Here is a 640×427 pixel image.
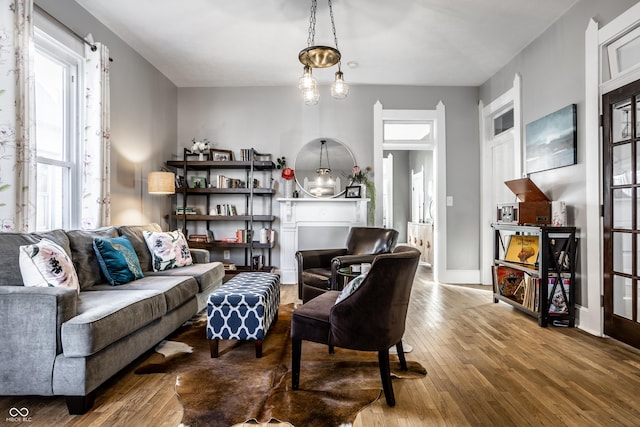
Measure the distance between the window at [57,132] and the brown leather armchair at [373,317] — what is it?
8.79 ft

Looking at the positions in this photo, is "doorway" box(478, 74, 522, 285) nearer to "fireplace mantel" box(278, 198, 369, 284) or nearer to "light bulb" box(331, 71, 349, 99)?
"fireplace mantel" box(278, 198, 369, 284)

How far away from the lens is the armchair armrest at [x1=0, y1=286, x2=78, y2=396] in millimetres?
1736

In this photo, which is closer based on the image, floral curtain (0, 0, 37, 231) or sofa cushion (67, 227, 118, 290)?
floral curtain (0, 0, 37, 231)

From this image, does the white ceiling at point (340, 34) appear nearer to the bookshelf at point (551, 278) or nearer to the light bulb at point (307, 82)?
the light bulb at point (307, 82)

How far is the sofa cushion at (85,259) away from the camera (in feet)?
8.59

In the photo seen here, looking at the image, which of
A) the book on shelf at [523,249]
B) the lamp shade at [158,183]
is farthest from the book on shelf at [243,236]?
the book on shelf at [523,249]

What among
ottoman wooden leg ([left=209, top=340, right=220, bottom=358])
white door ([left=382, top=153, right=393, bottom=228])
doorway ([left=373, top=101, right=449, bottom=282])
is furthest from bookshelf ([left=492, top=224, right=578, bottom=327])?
white door ([left=382, top=153, right=393, bottom=228])

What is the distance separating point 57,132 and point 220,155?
2.22m

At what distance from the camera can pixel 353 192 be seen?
5188mm

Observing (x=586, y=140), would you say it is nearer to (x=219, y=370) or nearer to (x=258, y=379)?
(x=258, y=379)

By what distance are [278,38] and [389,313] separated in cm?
A: 328

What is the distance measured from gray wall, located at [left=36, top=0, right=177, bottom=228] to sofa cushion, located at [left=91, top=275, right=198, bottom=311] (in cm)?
130

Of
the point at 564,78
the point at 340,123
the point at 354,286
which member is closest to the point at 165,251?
the point at 354,286

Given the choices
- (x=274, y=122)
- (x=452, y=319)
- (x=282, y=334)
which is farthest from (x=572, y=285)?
Result: (x=274, y=122)
